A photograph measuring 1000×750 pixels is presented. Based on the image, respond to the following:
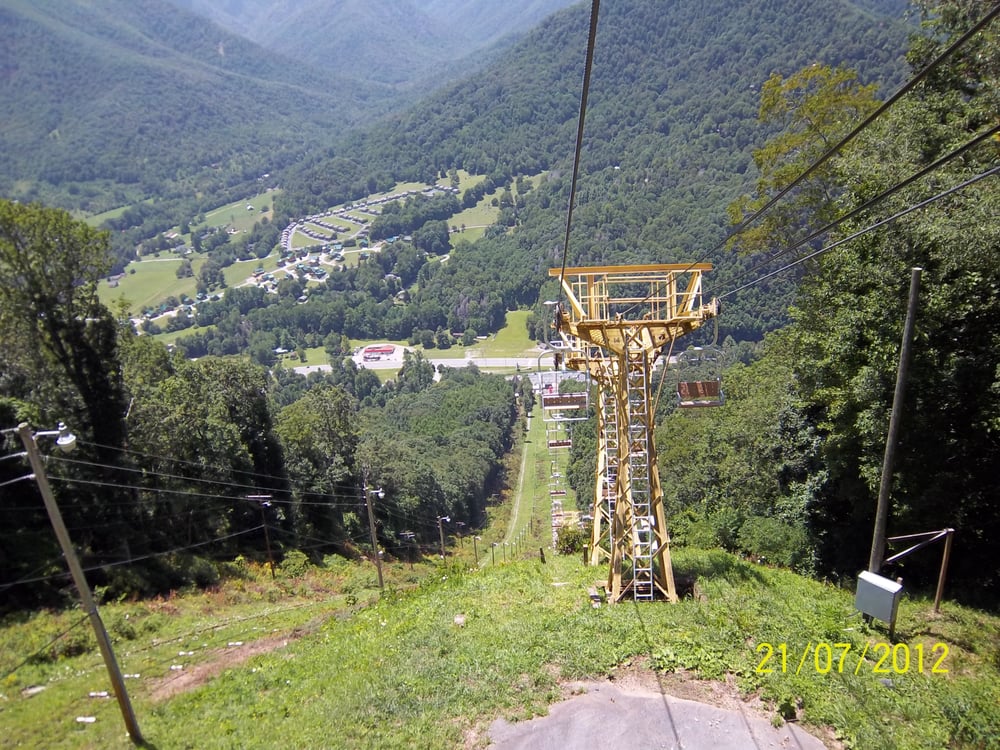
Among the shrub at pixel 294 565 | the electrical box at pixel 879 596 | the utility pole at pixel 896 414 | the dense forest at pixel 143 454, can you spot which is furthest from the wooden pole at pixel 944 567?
the shrub at pixel 294 565

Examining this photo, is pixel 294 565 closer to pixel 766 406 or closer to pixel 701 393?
pixel 701 393

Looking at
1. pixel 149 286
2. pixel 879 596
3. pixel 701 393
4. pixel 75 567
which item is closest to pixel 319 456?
pixel 701 393

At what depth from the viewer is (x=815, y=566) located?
650 inches

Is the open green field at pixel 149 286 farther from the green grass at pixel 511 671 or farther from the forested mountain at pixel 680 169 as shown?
the green grass at pixel 511 671

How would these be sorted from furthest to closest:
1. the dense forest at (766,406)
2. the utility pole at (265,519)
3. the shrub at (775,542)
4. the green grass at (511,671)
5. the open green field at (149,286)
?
the open green field at (149,286)
the utility pole at (265,519)
the shrub at (775,542)
the dense forest at (766,406)
the green grass at (511,671)

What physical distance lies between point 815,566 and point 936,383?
6114mm

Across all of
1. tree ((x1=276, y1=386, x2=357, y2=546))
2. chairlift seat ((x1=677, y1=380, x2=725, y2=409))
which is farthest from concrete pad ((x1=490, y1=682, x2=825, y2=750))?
tree ((x1=276, y1=386, x2=357, y2=546))

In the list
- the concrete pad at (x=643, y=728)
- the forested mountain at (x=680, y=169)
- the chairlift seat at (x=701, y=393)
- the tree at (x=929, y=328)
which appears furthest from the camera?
the forested mountain at (x=680, y=169)

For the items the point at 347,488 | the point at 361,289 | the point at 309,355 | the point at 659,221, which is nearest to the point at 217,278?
the point at 361,289

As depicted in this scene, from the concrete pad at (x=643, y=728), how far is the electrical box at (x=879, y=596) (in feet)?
7.78

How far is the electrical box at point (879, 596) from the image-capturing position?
923cm

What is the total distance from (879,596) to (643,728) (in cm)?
404

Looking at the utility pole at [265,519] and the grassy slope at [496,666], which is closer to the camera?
the grassy slope at [496,666]

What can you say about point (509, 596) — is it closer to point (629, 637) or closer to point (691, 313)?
point (629, 637)
